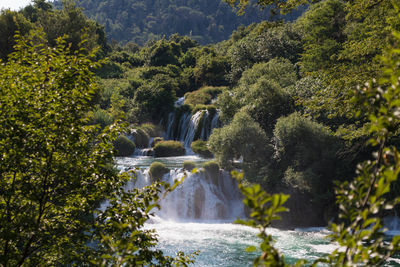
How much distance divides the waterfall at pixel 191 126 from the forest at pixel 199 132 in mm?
362

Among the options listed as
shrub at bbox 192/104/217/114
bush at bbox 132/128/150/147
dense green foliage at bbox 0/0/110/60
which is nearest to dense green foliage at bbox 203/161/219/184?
dense green foliage at bbox 0/0/110/60

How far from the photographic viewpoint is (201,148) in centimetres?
2575

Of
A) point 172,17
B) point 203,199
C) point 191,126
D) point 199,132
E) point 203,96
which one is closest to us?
point 203,199

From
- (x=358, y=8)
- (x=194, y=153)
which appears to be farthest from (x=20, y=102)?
(x=194, y=153)

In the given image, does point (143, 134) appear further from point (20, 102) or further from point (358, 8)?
point (20, 102)

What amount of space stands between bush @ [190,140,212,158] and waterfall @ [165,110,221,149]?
2154mm

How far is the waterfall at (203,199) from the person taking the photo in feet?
58.5

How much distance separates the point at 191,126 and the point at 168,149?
4534mm

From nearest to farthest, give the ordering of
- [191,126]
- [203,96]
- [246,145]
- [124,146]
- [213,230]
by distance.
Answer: [213,230], [246,145], [124,146], [191,126], [203,96]

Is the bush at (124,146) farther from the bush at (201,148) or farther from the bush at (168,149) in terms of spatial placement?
the bush at (201,148)

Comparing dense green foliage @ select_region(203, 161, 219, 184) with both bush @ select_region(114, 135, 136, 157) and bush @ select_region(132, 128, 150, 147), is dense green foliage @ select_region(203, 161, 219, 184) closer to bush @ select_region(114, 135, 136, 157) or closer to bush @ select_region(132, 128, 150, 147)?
bush @ select_region(114, 135, 136, 157)

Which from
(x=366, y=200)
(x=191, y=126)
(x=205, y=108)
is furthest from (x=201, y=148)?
(x=366, y=200)

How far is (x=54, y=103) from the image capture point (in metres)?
3.87

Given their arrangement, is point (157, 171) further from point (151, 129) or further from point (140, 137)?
point (151, 129)
